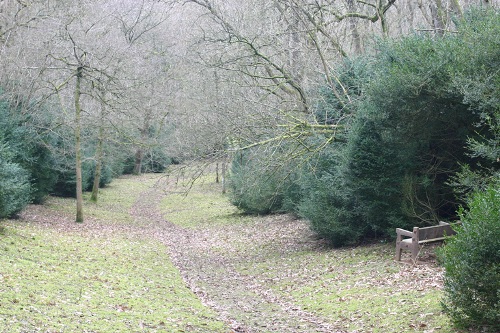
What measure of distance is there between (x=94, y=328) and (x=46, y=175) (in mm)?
18724

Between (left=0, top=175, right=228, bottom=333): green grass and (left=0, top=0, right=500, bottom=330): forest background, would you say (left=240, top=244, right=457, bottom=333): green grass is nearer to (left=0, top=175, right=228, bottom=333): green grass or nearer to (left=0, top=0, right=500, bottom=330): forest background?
(left=0, top=0, right=500, bottom=330): forest background

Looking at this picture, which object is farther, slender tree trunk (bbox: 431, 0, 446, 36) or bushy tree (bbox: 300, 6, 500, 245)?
slender tree trunk (bbox: 431, 0, 446, 36)

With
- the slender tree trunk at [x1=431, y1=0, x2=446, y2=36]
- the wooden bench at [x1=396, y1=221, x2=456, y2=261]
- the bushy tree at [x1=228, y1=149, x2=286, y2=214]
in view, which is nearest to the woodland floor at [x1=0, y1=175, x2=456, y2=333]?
the wooden bench at [x1=396, y1=221, x2=456, y2=261]

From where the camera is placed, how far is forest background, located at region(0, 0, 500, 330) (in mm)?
12602

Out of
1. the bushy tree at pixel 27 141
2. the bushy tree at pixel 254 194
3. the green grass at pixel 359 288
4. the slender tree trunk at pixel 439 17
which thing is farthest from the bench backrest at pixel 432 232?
the bushy tree at pixel 27 141

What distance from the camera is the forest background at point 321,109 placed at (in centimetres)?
1260

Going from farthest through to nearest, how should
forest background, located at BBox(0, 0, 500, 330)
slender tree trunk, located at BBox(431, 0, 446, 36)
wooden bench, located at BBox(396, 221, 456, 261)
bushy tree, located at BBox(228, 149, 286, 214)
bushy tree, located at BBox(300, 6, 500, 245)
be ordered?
1. bushy tree, located at BBox(228, 149, 286, 214)
2. slender tree trunk, located at BBox(431, 0, 446, 36)
3. forest background, located at BBox(0, 0, 500, 330)
4. wooden bench, located at BBox(396, 221, 456, 261)
5. bushy tree, located at BBox(300, 6, 500, 245)

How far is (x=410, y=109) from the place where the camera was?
13258mm

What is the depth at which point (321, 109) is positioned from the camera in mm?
17672

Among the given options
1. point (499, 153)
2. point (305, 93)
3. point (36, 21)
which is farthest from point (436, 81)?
point (36, 21)

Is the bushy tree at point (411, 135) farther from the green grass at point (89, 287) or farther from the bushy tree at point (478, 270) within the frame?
the green grass at point (89, 287)

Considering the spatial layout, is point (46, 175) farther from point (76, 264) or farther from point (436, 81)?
point (436, 81)

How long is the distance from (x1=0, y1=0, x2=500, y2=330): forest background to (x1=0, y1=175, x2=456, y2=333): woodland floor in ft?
4.60

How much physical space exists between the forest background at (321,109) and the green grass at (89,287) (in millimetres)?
2889
